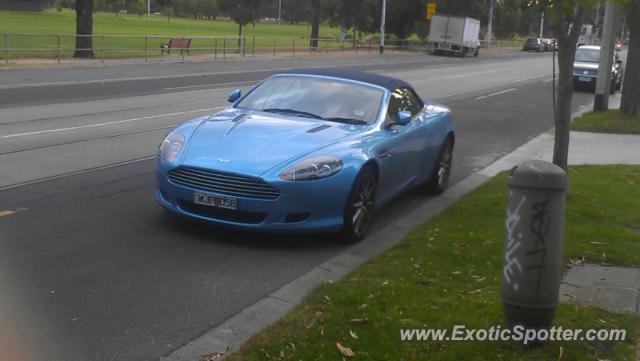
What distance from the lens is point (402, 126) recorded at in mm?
8344

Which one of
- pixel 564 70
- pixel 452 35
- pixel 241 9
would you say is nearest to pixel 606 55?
pixel 564 70

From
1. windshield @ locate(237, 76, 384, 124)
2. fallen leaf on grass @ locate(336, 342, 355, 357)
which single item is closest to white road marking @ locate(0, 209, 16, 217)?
windshield @ locate(237, 76, 384, 124)

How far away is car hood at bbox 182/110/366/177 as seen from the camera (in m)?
6.75

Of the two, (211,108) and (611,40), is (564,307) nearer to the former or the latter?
(211,108)

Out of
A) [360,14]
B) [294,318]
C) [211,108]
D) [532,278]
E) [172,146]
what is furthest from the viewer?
[360,14]

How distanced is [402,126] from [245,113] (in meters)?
1.63

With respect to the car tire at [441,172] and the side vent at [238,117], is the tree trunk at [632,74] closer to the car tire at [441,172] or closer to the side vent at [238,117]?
the car tire at [441,172]

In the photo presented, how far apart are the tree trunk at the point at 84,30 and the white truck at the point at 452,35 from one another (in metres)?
35.4

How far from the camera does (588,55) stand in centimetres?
3189

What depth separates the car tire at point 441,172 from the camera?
31.6 ft

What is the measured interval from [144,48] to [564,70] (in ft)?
98.5

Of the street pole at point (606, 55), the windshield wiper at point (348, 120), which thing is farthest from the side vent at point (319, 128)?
the street pole at point (606, 55)

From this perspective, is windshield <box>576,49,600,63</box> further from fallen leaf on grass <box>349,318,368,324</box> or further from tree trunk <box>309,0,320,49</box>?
fallen leaf on grass <box>349,318,368,324</box>

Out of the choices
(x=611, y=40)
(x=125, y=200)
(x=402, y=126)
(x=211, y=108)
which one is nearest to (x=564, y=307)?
(x=402, y=126)
